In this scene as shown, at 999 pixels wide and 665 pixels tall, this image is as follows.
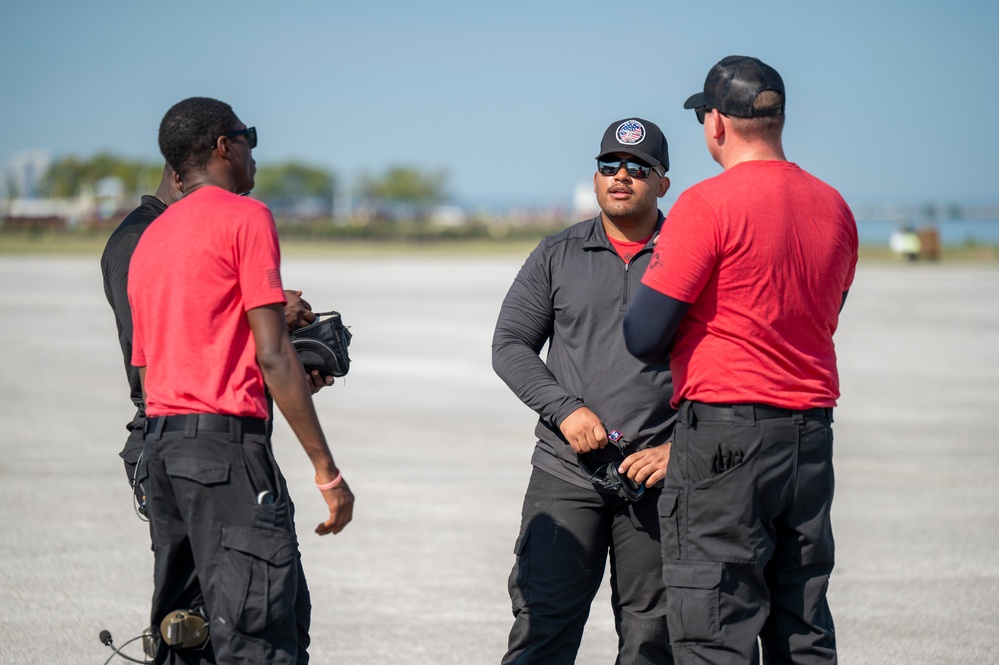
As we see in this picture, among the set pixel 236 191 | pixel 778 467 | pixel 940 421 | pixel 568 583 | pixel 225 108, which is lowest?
pixel 940 421

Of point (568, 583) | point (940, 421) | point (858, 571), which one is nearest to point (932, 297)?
point (940, 421)

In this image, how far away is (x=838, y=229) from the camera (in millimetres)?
3516

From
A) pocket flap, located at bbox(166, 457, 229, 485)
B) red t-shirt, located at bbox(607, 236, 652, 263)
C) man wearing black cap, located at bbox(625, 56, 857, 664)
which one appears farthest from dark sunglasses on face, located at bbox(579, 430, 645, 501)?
pocket flap, located at bbox(166, 457, 229, 485)

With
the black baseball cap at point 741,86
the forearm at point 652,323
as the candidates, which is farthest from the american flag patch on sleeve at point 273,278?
the black baseball cap at point 741,86

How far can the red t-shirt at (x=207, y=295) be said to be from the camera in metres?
3.34

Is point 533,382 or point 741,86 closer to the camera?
point 741,86

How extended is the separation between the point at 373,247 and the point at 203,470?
73.6m

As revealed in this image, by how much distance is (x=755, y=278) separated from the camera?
135 inches

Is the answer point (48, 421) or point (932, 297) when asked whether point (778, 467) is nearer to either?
point (48, 421)

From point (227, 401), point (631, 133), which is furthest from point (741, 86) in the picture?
point (227, 401)

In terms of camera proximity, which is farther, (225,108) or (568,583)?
(568,583)

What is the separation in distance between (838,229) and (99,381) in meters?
12.4

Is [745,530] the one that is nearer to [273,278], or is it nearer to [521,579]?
[521,579]

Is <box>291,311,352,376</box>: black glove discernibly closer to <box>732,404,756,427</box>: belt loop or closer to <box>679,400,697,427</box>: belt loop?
<box>679,400,697,427</box>: belt loop
